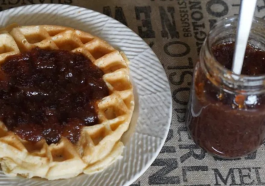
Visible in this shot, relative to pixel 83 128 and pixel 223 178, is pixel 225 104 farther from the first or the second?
pixel 83 128

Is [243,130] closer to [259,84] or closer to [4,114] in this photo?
[259,84]

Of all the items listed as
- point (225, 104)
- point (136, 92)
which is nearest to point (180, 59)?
point (136, 92)

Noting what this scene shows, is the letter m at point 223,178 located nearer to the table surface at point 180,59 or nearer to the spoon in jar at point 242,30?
the table surface at point 180,59

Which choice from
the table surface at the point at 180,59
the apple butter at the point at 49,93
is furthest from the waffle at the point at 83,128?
the table surface at the point at 180,59

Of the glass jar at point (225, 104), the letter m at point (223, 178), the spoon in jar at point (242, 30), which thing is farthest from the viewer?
the letter m at point (223, 178)

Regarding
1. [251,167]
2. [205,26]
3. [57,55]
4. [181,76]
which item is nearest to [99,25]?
[57,55]
